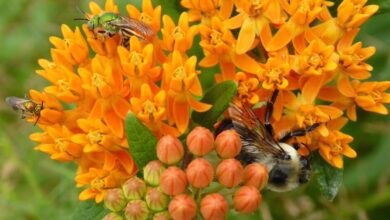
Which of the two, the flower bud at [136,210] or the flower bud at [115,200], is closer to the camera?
the flower bud at [136,210]

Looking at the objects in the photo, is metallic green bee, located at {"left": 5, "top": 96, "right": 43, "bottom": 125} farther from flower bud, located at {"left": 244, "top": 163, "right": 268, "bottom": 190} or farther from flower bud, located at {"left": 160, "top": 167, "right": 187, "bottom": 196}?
flower bud, located at {"left": 244, "top": 163, "right": 268, "bottom": 190}

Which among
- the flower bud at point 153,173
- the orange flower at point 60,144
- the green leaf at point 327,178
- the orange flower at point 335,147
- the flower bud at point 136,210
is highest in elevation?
the orange flower at point 60,144

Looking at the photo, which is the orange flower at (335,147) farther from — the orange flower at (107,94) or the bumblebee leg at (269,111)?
the orange flower at (107,94)

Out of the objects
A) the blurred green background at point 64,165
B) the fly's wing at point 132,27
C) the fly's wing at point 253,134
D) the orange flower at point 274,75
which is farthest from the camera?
the blurred green background at point 64,165

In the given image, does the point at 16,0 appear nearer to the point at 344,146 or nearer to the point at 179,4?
the point at 179,4

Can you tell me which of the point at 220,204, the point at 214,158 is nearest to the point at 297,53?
the point at 214,158

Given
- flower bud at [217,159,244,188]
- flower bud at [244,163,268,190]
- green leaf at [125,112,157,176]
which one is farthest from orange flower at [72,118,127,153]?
flower bud at [244,163,268,190]

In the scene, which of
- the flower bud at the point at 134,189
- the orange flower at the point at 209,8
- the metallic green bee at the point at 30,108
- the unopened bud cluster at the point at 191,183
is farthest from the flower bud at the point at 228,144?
the metallic green bee at the point at 30,108
